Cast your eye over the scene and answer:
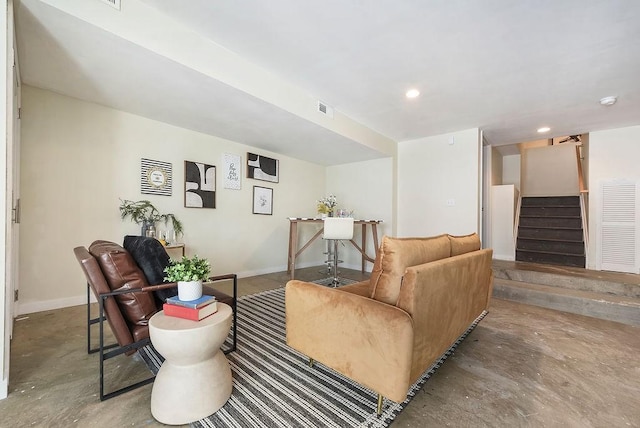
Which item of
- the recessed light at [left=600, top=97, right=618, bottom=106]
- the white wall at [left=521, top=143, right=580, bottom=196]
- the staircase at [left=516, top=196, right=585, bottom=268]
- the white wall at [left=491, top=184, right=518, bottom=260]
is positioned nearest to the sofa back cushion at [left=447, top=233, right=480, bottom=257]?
the recessed light at [left=600, top=97, right=618, bottom=106]

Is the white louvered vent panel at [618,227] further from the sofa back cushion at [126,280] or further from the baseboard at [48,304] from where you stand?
the baseboard at [48,304]

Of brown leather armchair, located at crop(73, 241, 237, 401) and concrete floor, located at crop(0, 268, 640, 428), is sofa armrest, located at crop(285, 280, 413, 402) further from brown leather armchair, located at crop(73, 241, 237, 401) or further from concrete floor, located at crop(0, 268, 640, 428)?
brown leather armchair, located at crop(73, 241, 237, 401)

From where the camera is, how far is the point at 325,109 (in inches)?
129

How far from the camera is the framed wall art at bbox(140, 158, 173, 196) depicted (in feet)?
10.5

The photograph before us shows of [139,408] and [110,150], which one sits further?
[110,150]

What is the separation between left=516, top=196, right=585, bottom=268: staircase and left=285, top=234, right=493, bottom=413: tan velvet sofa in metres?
3.93

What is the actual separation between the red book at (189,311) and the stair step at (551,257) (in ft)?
17.4

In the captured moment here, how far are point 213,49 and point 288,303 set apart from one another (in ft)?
6.97

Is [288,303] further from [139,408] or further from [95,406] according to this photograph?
[95,406]

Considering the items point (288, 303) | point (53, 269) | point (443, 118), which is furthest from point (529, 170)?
point (53, 269)

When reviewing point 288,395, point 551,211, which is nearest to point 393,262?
point 288,395

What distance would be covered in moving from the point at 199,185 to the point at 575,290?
16.5 feet

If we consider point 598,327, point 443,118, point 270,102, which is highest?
point 443,118

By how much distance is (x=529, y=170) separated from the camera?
6.43m
